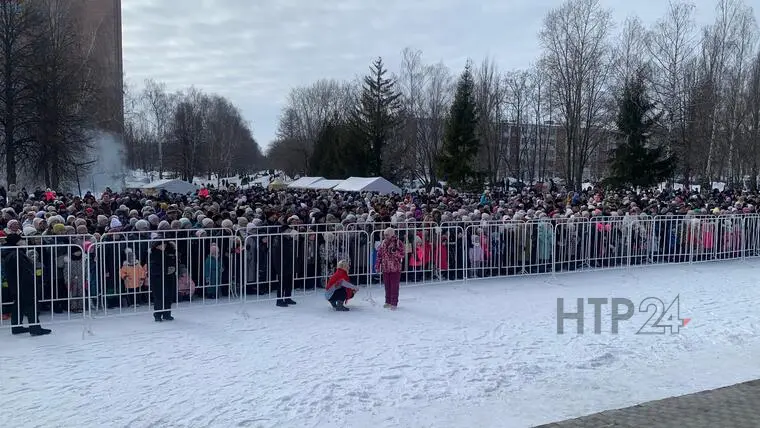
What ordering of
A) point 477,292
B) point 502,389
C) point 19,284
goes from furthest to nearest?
point 477,292
point 19,284
point 502,389

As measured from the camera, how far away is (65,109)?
1198 inches

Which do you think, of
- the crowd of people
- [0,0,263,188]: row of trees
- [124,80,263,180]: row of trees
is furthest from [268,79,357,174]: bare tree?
the crowd of people

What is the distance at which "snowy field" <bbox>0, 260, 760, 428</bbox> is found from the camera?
5.81 meters

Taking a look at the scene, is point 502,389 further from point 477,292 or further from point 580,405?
point 477,292

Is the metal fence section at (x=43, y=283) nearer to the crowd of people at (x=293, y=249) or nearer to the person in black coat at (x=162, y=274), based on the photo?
the crowd of people at (x=293, y=249)

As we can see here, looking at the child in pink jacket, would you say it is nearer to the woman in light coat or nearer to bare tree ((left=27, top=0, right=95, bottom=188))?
the woman in light coat

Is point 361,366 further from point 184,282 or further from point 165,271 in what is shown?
point 184,282

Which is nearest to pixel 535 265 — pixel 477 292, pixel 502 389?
pixel 477 292

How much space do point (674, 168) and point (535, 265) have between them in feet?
97.1

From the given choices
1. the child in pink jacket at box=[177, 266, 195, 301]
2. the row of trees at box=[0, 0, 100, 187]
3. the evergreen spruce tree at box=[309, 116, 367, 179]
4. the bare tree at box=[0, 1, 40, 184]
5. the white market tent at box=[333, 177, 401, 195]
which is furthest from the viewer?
the evergreen spruce tree at box=[309, 116, 367, 179]

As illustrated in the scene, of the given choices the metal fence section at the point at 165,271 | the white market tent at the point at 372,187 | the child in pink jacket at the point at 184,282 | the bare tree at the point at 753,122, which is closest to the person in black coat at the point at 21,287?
the metal fence section at the point at 165,271

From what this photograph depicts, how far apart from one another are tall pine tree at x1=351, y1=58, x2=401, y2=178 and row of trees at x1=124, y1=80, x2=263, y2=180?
25.8 m

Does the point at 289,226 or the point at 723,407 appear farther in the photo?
the point at 289,226

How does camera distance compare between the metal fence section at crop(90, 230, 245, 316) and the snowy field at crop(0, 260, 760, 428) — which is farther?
the metal fence section at crop(90, 230, 245, 316)
